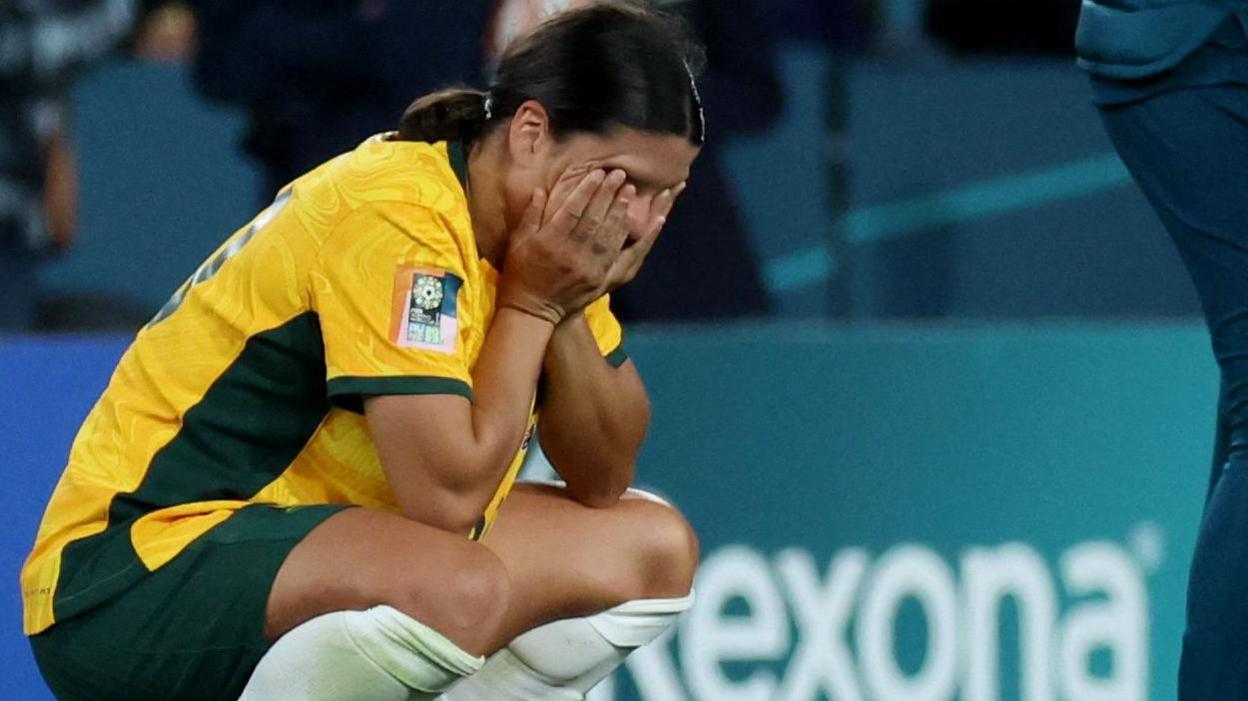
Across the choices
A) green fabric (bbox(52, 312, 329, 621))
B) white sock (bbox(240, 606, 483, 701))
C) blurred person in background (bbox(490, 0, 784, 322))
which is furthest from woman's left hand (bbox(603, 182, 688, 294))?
blurred person in background (bbox(490, 0, 784, 322))

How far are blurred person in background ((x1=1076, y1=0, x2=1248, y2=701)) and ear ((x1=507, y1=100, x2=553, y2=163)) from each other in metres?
0.69

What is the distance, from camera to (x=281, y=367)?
2.48 m

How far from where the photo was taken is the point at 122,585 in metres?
2.47

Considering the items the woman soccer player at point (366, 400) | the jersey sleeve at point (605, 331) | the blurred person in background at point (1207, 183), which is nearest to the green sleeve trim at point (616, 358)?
the jersey sleeve at point (605, 331)

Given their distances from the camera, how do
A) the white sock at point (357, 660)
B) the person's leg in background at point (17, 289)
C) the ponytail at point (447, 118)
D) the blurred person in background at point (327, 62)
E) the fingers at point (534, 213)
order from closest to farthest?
the white sock at point (357, 660)
the fingers at point (534, 213)
the ponytail at point (447, 118)
the person's leg in background at point (17, 289)
the blurred person in background at point (327, 62)

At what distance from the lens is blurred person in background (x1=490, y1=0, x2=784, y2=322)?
4207 mm

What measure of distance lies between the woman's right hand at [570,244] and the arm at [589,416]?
11 cm

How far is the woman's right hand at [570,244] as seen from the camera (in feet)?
7.98

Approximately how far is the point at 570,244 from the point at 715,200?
6.03ft

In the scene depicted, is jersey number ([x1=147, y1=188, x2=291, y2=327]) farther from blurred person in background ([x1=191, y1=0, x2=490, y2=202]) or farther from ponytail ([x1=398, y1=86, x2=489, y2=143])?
blurred person in background ([x1=191, y1=0, x2=490, y2=202])

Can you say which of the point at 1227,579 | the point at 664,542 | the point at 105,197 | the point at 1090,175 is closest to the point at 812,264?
the point at 1090,175

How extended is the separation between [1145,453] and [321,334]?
5.65 ft

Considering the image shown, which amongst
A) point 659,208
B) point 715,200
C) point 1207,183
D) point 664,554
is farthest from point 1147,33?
point 715,200

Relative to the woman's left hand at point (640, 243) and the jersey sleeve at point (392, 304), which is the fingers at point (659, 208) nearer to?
the woman's left hand at point (640, 243)
